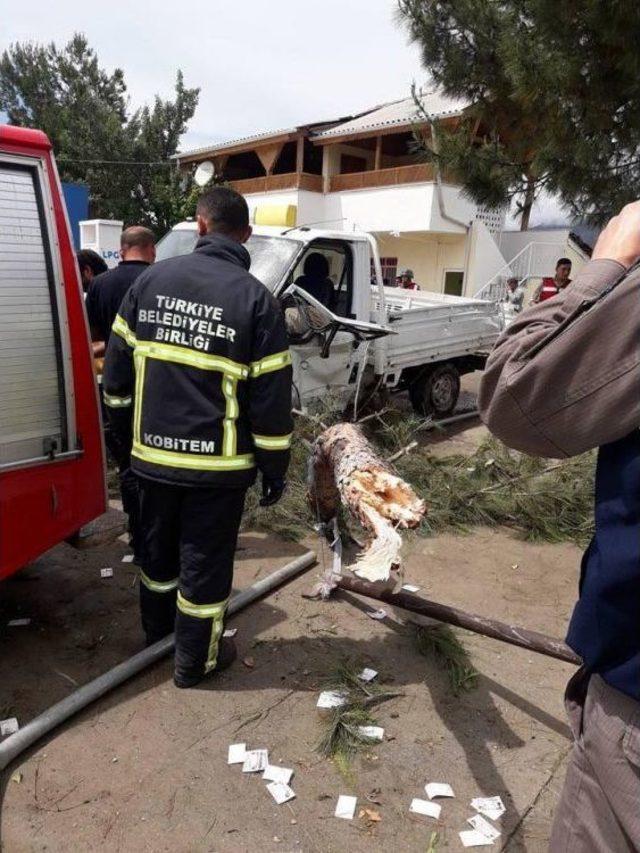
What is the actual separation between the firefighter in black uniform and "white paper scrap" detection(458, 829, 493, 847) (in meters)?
1.22

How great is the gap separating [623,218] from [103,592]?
10.6 ft

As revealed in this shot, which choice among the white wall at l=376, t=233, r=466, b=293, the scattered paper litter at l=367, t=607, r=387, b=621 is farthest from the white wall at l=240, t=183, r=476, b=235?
the scattered paper litter at l=367, t=607, r=387, b=621

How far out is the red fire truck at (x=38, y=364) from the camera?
7.68ft

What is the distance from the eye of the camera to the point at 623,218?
113cm

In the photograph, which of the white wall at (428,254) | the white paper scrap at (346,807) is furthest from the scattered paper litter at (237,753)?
the white wall at (428,254)

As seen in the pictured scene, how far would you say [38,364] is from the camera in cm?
247

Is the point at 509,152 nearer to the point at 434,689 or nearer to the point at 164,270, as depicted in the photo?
the point at 164,270

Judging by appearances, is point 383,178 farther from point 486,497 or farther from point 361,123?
point 486,497

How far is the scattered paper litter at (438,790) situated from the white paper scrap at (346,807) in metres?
0.27

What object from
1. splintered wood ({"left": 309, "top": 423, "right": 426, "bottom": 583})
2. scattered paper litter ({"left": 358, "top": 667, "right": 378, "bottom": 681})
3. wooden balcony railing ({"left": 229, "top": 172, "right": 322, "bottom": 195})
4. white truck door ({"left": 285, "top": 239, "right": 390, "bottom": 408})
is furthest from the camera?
wooden balcony railing ({"left": 229, "top": 172, "right": 322, "bottom": 195})

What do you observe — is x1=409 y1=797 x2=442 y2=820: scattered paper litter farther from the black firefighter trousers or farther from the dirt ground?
the black firefighter trousers

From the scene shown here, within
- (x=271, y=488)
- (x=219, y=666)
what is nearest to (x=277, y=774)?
(x=219, y=666)

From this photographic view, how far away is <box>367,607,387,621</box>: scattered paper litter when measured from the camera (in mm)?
3385

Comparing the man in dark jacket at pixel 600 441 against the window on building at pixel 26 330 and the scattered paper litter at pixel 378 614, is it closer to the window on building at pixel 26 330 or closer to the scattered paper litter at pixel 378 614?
the window on building at pixel 26 330
